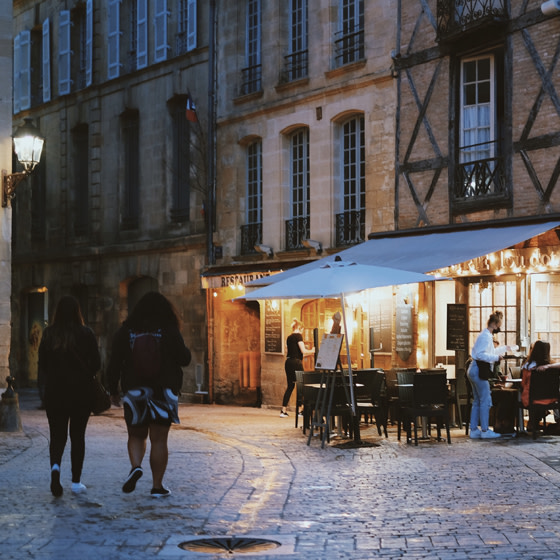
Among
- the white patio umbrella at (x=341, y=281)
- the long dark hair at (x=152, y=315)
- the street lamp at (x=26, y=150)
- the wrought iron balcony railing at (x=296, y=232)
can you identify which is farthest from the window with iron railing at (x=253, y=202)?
the long dark hair at (x=152, y=315)

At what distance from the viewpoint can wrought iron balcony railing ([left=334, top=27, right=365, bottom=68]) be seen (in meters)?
19.5

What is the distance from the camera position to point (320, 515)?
824 centimetres

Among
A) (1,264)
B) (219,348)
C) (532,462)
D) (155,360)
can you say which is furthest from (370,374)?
(219,348)

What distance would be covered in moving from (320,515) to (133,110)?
1852 cm

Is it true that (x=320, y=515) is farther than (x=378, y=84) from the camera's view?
No

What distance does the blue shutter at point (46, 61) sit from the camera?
28.9m

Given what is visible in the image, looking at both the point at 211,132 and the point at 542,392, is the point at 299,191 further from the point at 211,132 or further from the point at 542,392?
the point at 542,392

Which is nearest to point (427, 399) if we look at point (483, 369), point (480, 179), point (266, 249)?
point (483, 369)

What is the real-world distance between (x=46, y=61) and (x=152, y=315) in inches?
841

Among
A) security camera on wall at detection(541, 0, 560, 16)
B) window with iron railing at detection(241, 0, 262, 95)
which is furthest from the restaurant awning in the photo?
window with iron railing at detection(241, 0, 262, 95)

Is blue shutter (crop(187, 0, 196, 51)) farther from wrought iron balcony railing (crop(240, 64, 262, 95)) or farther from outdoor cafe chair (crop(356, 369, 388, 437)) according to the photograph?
outdoor cafe chair (crop(356, 369, 388, 437))

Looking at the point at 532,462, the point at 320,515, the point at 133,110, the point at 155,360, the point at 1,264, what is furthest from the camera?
the point at 133,110

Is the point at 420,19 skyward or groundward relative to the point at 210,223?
skyward

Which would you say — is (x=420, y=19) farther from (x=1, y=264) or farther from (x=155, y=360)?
(x=155, y=360)
